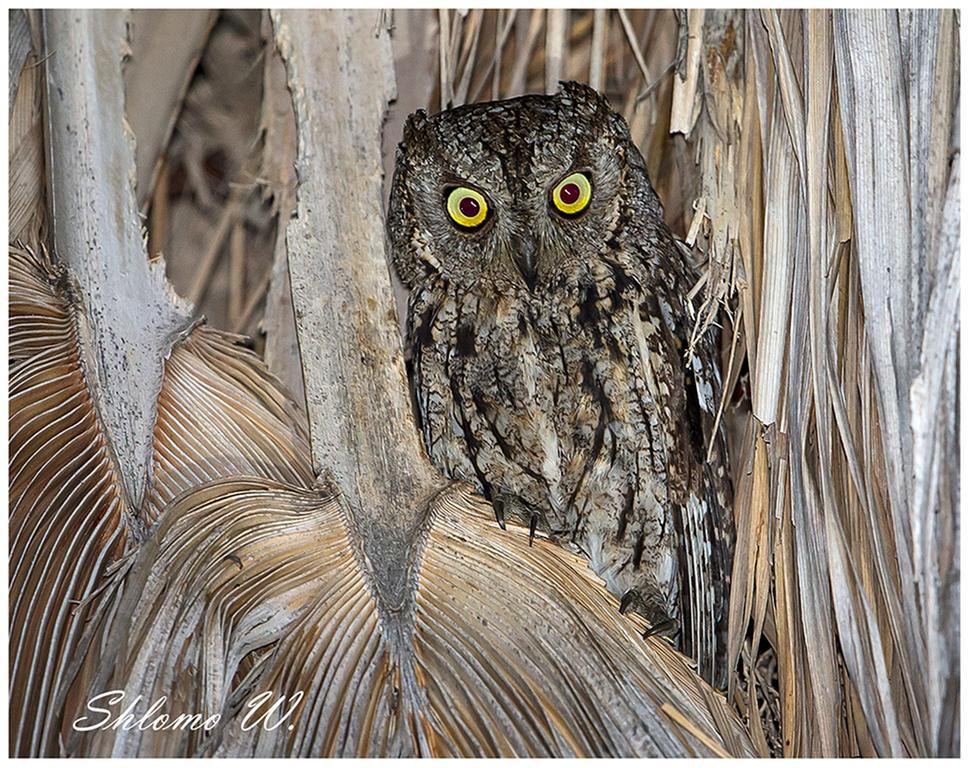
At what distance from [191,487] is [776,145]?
1.26 metres

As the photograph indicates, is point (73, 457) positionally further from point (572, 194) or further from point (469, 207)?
point (572, 194)

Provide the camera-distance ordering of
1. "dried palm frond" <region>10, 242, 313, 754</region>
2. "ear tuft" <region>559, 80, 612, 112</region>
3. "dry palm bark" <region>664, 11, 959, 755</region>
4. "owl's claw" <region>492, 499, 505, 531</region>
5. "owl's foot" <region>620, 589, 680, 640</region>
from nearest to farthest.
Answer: "dry palm bark" <region>664, 11, 959, 755</region>
"dried palm frond" <region>10, 242, 313, 754</region>
"owl's claw" <region>492, 499, 505, 531</region>
"owl's foot" <region>620, 589, 680, 640</region>
"ear tuft" <region>559, 80, 612, 112</region>

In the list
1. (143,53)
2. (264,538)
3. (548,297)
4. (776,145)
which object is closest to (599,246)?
(548,297)

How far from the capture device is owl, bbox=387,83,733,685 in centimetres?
209

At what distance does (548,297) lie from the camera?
215cm

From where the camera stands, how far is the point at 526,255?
6.82 ft

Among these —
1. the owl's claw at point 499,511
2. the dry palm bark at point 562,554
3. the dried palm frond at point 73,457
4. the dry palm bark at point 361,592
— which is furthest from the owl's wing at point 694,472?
the dried palm frond at point 73,457

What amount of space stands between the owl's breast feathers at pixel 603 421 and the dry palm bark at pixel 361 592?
445 millimetres

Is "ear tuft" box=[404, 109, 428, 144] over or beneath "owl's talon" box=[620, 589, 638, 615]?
over

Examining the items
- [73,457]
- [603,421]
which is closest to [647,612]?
[603,421]

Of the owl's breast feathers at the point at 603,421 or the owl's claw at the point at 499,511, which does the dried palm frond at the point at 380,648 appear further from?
the owl's breast feathers at the point at 603,421
